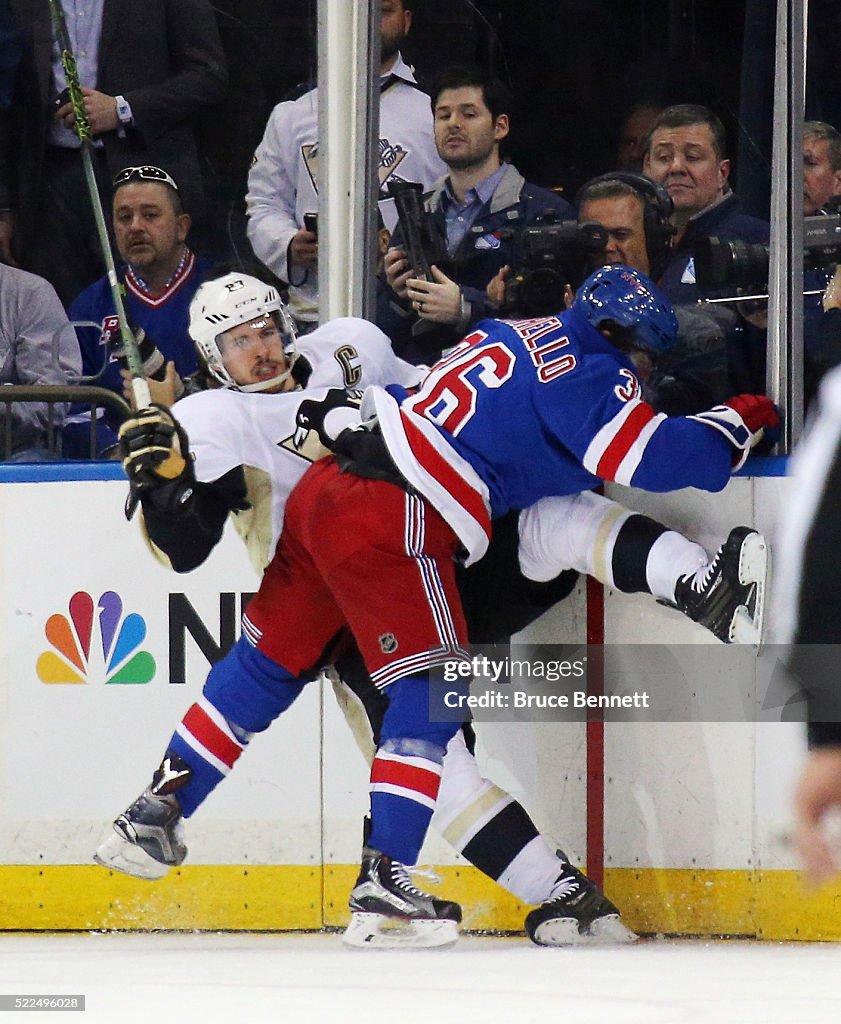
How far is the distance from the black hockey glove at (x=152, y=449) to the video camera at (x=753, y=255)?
109 cm

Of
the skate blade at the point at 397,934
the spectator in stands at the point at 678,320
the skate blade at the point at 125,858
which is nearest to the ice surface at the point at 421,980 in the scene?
the skate blade at the point at 397,934

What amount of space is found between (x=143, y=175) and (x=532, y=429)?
3.86 ft

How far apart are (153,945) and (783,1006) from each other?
1322 mm

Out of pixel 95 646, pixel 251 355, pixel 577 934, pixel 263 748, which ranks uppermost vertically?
pixel 251 355

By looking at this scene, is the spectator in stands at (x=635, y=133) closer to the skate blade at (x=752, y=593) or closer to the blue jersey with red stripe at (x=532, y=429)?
the blue jersey with red stripe at (x=532, y=429)

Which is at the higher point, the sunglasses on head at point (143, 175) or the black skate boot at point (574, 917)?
the sunglasses on head at point (143, 175)

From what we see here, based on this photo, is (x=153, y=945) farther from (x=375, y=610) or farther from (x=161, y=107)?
(x=161, y=107)

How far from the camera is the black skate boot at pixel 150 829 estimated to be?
284 centimetres

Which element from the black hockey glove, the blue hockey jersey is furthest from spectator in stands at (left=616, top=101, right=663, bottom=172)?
the black hockey glove

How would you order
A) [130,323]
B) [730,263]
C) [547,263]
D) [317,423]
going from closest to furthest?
[317,423] < [730,263] < [547,263] < [130,323]

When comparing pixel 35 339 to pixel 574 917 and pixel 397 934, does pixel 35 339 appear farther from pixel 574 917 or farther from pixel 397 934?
pixel 574 917

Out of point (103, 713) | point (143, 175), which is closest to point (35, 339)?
point (143, 175)

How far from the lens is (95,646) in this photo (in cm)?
293

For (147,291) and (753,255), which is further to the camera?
(147,291)
